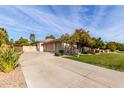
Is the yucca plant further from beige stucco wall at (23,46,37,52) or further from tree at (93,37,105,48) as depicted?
beige stucco wall at (23,46,37,52)

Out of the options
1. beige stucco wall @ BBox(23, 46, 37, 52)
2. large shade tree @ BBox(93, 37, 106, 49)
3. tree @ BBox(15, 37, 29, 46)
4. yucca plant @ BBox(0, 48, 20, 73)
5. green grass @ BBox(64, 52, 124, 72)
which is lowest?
green grass @ BBox(64, 52, 124, 72)

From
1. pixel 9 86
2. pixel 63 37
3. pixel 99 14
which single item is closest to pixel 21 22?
pixel 63 37

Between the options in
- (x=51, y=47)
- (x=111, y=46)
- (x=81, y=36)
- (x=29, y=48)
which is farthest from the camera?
(x=29, y=48)

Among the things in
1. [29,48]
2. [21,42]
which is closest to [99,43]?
[29,48]

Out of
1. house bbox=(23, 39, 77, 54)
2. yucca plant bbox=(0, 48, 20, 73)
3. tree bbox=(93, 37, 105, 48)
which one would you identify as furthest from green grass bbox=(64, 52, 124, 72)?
tree bbox=(93, 37, 105, 48)

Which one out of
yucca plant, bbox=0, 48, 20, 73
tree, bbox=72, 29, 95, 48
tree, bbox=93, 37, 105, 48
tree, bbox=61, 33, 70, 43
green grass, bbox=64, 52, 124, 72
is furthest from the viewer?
tree, bbox=93, 37, 105, 48

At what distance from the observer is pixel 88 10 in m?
16.6

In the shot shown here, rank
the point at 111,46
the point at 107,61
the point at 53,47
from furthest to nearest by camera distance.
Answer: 1. the point at 53,47
2. the point at 111,46
3. the point at 107,61

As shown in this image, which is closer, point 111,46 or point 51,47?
point 111,46

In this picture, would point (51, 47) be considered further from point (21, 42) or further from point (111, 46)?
point (111, 46)

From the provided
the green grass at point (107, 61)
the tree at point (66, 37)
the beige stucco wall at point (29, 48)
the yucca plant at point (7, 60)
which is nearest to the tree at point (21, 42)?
the beige stucco wall at point (29, 48)

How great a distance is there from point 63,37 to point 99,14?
28.3 feet

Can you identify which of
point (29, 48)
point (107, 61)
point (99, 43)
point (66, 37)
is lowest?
point (107, 61)

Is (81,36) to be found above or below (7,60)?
above
